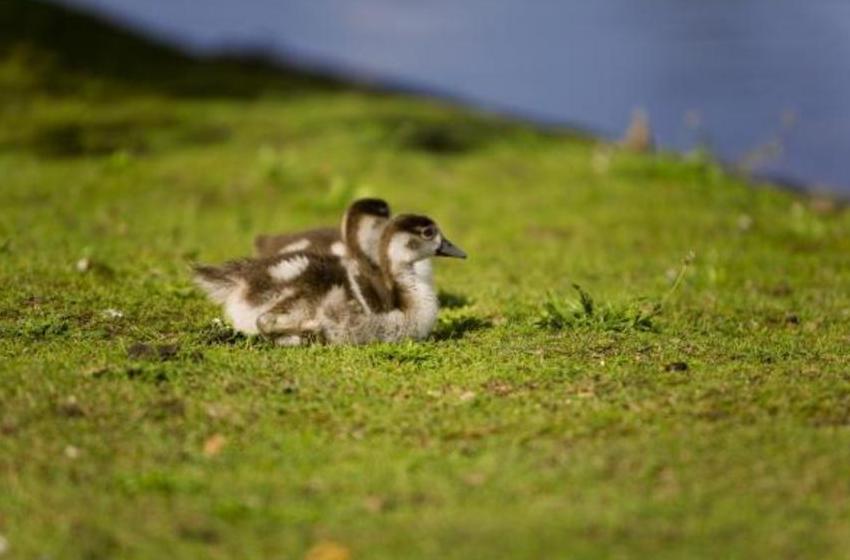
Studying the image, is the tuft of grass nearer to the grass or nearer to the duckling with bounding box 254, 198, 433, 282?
the grass

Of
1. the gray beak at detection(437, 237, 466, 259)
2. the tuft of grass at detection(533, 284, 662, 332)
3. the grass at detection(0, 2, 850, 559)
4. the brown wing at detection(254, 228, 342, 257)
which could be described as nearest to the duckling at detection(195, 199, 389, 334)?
the grass at detection(0, 2, 850, 559)

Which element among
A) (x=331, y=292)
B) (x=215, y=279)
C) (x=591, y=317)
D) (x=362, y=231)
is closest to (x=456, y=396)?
(x=331, y=292)

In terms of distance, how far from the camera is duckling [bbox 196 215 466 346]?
8484 mm

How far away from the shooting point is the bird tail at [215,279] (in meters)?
8.77

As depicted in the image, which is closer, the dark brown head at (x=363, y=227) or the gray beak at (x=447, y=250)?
the gray beak at (x=447, y=250)

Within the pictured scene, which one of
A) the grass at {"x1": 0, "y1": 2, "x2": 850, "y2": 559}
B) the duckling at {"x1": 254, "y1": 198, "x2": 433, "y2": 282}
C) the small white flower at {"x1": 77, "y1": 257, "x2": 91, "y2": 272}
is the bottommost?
the small white flower at {"x1": 77, "y1": 257, "x2": 91, "y2": 272}

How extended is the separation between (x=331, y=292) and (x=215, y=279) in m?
0.91

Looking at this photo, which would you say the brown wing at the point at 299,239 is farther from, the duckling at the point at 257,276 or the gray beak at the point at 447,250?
the gray beak at the point at 447,250

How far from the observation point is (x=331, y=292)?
850 cm

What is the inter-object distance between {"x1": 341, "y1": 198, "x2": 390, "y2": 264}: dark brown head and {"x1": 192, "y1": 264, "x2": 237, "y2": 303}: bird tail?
1.19 m

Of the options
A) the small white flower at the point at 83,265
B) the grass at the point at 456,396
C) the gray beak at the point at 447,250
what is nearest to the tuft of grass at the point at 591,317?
the grass at the point at 456,396

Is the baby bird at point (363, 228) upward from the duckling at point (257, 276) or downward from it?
upward

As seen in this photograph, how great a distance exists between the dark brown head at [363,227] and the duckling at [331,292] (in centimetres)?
64

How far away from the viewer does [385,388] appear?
24.5 feet
